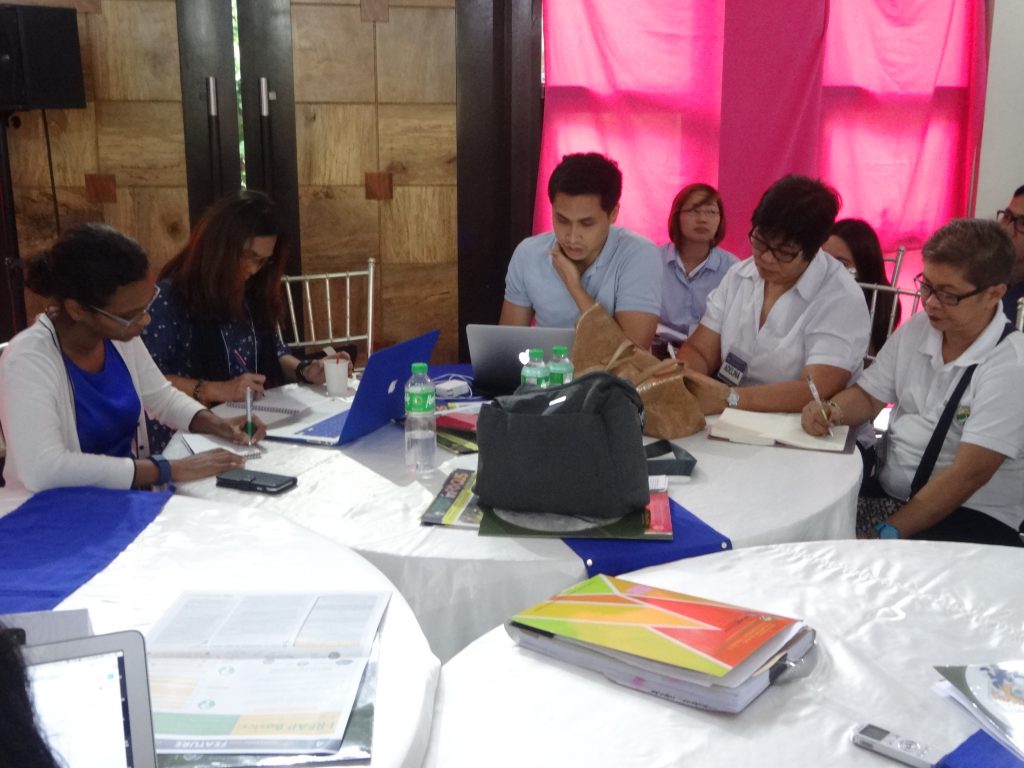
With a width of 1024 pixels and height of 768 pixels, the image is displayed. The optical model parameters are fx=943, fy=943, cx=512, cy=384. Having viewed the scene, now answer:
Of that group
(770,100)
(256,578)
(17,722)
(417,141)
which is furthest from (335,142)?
(17,722)

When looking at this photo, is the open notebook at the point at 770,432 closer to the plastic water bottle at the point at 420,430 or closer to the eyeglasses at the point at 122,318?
the plastic water bottle at the point at 420,430

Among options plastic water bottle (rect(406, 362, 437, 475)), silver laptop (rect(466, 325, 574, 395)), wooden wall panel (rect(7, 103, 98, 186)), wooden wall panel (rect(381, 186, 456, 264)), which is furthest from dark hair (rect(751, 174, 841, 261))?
wooden wall panel (rect(7, 103, 98, 186))

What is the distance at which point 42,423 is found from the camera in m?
1.81

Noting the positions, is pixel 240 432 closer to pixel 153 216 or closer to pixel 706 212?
pixel 153 216

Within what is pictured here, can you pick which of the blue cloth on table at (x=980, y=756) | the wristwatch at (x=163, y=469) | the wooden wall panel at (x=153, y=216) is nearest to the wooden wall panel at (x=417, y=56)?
the wooden wall panel at (x=153, y=216)

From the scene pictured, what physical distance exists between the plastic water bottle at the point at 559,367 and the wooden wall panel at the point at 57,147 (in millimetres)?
2502

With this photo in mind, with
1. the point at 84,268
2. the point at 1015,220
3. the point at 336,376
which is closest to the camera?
the point at 84,268

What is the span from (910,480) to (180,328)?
1941 mm

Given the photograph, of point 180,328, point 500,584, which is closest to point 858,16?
point 180,328

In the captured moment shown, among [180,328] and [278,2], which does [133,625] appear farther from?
[278,2]

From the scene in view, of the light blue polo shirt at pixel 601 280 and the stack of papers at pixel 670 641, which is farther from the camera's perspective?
the light blue polo shirt at pixel 601 280

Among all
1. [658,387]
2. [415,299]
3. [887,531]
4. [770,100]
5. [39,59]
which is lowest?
[887,531]

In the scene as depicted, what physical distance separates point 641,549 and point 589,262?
1.57 meters

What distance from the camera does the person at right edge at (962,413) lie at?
81.2 inches
